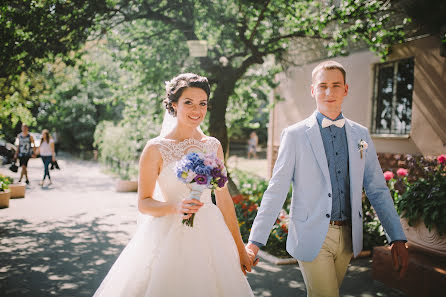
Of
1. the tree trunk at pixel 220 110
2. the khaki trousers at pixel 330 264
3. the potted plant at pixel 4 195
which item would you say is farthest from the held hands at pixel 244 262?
the potted plant at pixel 4 195

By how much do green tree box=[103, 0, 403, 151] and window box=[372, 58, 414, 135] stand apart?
0.94 metres

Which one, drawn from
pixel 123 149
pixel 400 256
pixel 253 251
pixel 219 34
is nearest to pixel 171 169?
pixel 253 251

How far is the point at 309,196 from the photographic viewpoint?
2625 mm

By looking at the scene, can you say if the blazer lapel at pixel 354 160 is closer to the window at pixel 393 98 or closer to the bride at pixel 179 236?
the bride at pixel 179 236

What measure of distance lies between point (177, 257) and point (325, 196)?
3.93ft

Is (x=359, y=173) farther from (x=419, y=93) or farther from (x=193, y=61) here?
(x=193, y=61)

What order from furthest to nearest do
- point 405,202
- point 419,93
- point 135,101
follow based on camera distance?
point 135,101, point 419,93, point 405,202

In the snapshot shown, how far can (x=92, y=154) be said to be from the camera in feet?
→ 97.9

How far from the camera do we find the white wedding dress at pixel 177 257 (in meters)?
2.49

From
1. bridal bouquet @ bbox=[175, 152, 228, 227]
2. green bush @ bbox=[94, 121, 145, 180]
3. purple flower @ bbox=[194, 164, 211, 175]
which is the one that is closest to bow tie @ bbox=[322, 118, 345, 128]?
bridal bouquet @ bbox=[175, 152, 228, 227]

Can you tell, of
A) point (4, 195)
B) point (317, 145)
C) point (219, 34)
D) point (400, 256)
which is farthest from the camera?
point (219, 34)

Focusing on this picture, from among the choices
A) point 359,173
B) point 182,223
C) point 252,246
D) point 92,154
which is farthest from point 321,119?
point 92,154

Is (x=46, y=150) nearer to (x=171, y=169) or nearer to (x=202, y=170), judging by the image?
(x=171, y=169)

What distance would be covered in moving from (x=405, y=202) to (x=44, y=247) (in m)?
5.99
